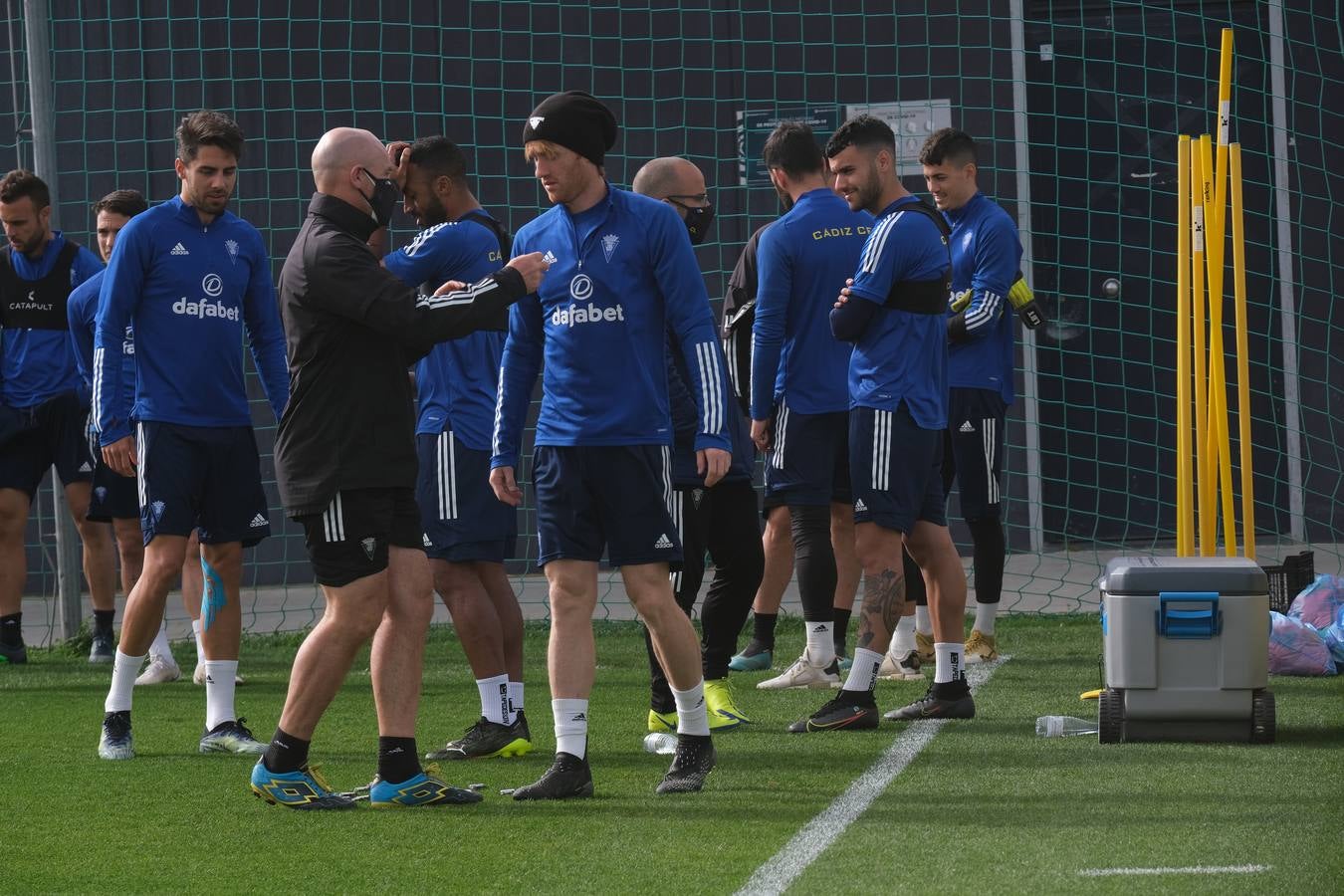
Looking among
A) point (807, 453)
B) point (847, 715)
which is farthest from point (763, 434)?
point (847, 715)

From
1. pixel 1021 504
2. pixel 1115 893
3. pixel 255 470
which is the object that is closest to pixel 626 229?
pixel 255 470

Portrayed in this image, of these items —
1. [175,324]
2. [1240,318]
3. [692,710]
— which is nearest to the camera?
[692,710]

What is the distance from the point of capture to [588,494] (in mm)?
5090

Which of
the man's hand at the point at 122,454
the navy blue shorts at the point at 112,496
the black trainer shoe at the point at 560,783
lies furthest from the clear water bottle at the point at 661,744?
the navy blue shorts at the point at 112,496

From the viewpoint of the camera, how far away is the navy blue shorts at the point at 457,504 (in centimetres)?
592

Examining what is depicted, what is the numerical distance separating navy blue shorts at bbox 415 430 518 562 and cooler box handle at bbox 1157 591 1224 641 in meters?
2.10

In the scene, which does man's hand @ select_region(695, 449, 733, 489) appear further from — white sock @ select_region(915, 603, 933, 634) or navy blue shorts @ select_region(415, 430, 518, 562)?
white sock @ select_region(915, 603, 933, 634)

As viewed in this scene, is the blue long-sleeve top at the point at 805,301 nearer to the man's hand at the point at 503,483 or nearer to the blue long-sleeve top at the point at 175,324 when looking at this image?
the man's hand at the point at 503,483

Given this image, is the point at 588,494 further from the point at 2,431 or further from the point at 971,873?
the point at 2,431

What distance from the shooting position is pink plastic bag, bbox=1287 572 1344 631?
7.77 meters

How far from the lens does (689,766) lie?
5.18 meters

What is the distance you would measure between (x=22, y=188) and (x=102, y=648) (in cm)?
225

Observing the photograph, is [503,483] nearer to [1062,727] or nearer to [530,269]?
[530,269]

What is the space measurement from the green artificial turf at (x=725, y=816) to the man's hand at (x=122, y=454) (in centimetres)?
98
